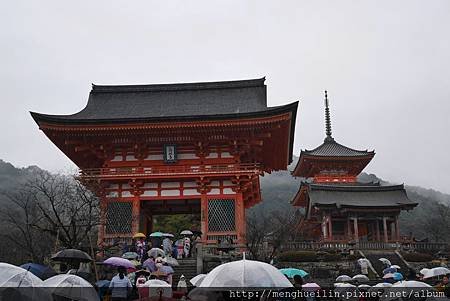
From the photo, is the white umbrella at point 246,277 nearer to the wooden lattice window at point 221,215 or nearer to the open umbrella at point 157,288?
the open umbrella at point 157,288

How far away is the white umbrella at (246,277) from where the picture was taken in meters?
6.89

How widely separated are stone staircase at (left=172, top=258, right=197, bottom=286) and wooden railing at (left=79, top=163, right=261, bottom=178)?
4.86 metres

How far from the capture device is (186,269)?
18.5 metres

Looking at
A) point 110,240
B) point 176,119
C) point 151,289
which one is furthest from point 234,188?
point 151,289

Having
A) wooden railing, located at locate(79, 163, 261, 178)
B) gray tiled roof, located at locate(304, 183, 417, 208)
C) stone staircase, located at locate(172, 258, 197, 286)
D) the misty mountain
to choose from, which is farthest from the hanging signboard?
the misty mountain

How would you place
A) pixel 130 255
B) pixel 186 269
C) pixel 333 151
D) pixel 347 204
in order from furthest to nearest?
pixel 333 151
pixel 347 204
pixel 186 269
pixel 130 255

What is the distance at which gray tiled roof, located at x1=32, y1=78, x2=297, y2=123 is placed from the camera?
26.5m

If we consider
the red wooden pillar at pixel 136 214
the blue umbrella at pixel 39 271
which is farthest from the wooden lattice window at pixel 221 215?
the blue umbrella at pixel 39 271

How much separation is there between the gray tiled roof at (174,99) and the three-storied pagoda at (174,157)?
5.52 feet

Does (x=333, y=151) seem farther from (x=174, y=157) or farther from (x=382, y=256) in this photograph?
(x=174, y=157)

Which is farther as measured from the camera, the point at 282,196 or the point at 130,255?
the point at 282,196

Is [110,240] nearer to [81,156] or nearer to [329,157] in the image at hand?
[81,156]

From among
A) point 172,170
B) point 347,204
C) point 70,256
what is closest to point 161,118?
point 172,170

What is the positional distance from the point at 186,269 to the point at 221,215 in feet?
15.0
